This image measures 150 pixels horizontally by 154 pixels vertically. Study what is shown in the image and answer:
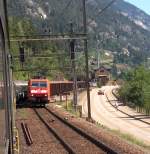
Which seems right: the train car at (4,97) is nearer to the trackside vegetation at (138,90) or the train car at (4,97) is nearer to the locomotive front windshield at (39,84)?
the locomotive front windshield at (39,84)

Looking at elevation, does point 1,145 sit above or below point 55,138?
above

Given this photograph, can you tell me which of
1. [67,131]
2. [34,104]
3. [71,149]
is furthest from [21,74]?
[71,149]

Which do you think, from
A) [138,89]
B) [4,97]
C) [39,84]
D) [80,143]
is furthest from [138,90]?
[4,97]

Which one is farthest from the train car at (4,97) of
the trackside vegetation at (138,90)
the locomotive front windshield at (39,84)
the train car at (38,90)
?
the trackside vegetation at (138,90)

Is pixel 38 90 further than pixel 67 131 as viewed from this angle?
Yes

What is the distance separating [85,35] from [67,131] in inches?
527

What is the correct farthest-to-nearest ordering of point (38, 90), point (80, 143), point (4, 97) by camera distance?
→ point (38, 90) < point (80, 143) < point (4, 97)

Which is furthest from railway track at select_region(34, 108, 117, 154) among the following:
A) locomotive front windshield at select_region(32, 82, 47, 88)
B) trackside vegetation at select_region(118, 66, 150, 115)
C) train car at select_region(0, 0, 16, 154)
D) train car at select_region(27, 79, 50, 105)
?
trackside vegetation at select_region(118, 66, 150, 115)

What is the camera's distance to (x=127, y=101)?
13025 centimetres

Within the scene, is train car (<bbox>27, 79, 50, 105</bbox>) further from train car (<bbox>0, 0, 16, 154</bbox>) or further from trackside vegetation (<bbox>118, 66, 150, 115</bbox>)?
trackside vegetation (<bbox>118, 66, 150, 115</bbox>)

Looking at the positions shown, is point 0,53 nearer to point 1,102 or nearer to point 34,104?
point 1,102

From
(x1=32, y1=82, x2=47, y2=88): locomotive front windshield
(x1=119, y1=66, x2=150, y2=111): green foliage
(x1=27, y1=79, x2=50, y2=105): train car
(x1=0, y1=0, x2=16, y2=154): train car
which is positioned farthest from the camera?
(x1=119, y1=66, x2=150, y2=111): green foliage

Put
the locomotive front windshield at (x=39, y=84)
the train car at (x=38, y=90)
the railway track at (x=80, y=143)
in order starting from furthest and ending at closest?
the locomotive front windshield at (x=39, y=84), the train car at (x=38, y=90), the railway track at (x=80, y=143)

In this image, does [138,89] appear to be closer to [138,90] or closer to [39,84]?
[138,90]
